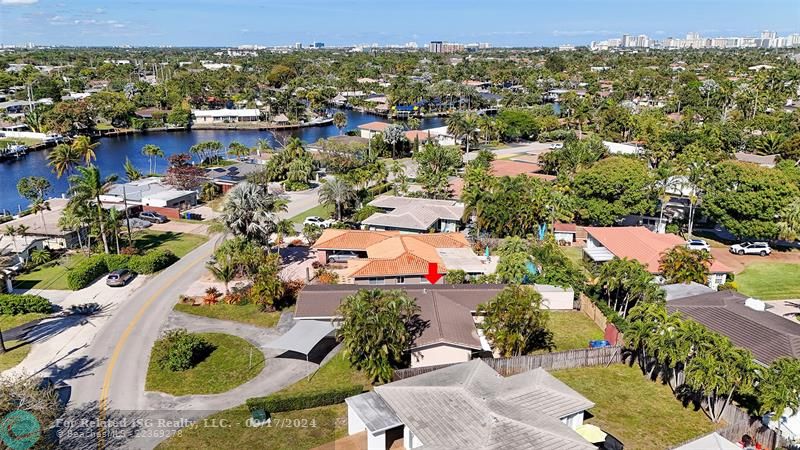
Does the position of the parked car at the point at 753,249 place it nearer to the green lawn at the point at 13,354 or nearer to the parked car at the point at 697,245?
the parked car at the point at 697,245

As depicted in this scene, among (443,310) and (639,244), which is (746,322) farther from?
(443,310)

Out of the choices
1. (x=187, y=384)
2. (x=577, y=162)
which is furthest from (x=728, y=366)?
(x=577, y=162)

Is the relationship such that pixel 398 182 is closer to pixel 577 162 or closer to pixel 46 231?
pixel 577 162

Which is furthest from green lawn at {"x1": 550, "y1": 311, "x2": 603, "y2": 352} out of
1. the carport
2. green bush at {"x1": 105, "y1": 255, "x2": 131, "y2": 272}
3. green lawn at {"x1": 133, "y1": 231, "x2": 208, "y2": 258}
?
green bush at {"x1": 105, "y1": 255, "x2": 131, "y2": 272}

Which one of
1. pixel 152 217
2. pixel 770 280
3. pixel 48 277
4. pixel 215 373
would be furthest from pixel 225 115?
pixel 770 280

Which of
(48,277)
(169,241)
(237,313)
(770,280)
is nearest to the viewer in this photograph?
(237,313)

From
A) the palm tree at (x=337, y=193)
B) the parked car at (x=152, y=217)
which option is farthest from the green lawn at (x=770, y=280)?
the parked car at (x=152, y=217)

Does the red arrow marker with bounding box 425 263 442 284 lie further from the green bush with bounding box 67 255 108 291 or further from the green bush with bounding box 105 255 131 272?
the green bush with bounding box 67 255 108 291
